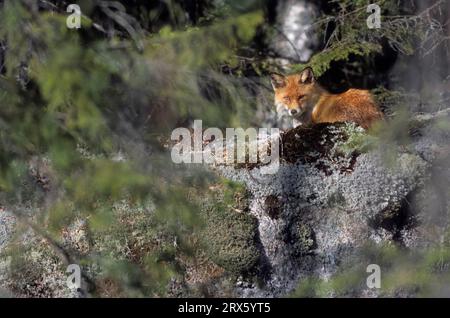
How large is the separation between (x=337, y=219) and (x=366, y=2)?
3407 mm

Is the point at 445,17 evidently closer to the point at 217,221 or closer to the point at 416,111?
the point at 416,111

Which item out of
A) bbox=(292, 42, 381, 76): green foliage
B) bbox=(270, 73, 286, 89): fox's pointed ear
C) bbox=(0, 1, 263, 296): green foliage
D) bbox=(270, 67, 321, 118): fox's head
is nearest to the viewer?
bbox=(0, 1, 263, 296): green foliage

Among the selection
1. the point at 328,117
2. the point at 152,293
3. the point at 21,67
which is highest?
the point at 21,67

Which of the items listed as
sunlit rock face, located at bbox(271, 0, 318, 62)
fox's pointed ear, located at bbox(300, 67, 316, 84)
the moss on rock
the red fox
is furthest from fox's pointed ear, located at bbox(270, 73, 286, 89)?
sunlit rock face, located at bbox(271, 0, 318, 62)

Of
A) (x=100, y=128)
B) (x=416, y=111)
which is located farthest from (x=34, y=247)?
(x=416, y=111)

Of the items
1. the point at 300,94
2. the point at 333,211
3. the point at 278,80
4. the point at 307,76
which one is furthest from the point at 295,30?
the point at 333,211

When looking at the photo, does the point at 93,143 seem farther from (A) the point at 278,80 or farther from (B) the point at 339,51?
(B) the point at 339,51

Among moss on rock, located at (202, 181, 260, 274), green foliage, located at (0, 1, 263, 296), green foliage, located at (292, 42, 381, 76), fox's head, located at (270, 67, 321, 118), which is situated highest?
green foliage, located at (292, 42, 381, 76)

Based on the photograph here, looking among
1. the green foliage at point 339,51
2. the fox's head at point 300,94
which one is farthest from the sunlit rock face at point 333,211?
the green foliage at point 339,51

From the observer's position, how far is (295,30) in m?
10.1

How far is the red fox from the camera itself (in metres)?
6.46

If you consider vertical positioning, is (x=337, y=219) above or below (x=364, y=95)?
below

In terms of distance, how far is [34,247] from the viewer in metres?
6.19

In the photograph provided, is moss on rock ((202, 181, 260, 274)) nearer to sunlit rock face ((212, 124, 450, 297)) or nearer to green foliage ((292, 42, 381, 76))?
sunlit rock face ((212, 124, 450, 297))
